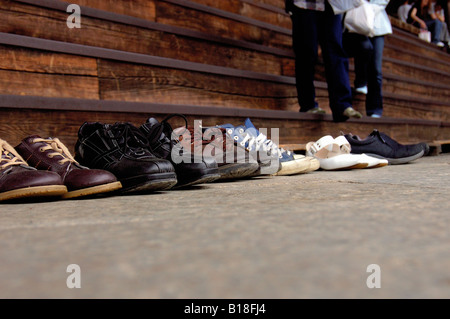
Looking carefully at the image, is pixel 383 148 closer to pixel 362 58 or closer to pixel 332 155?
pixel 332 155

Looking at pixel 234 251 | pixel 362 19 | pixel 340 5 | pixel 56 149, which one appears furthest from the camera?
pixel 362 19

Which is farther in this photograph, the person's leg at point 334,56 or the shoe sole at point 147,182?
the person's leg at point 334,56

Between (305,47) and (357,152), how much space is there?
765mm

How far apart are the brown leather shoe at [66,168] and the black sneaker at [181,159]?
221mm

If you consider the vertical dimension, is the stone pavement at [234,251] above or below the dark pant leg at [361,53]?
below

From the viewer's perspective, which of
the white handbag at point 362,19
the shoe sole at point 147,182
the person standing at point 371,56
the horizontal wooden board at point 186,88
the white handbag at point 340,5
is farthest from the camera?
the person standing at point 371,56

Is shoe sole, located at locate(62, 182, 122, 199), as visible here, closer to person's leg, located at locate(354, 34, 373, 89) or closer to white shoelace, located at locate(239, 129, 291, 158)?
white shoelace, located at locate(239, 129, 291, 158)

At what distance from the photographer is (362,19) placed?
262cm

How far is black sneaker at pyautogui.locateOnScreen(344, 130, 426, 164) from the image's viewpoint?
2.13 m

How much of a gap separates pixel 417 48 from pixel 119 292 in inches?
196

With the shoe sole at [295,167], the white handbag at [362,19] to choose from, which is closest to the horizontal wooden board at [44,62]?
the shoe sole at [295,167]

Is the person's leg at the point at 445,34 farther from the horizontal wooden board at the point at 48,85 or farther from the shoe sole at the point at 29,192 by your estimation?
the shoe sole at the point at 29,192

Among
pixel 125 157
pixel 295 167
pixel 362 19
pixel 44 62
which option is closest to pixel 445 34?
pixel 362 19

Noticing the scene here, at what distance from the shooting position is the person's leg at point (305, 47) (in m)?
2.43
